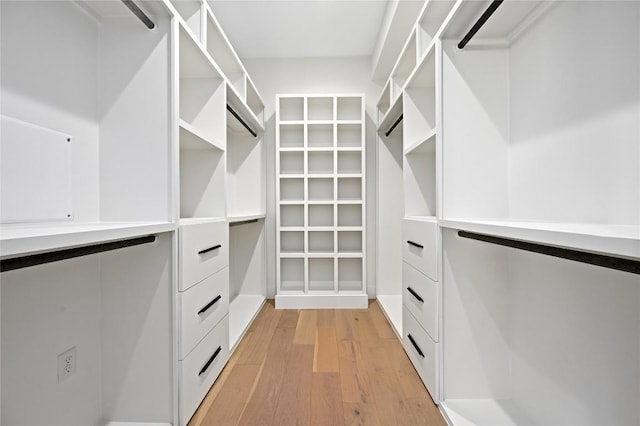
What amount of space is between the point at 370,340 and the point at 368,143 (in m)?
1.88

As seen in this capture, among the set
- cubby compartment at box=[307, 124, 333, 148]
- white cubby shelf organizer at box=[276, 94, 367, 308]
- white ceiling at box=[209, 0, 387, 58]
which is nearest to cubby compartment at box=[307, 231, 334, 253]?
white cubby shelf organizer at box=[276, 94, 367, 308]

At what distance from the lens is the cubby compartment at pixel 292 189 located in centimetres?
317

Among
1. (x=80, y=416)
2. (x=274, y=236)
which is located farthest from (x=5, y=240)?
(x=274, y=236)

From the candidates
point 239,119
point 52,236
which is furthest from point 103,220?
point 239,119

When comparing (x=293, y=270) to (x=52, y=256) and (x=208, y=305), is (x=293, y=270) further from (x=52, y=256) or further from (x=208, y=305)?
(x=52, y=256)

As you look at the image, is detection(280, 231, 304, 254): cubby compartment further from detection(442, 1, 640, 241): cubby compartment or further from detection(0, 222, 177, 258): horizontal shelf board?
detection(0, 222, 177, 258): horizontal shelf board

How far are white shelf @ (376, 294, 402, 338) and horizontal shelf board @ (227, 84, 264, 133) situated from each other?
1.94m

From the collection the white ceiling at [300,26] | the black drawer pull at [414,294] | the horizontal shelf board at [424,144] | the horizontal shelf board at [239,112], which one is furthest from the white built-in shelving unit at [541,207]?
the white ceiling at [300,26]

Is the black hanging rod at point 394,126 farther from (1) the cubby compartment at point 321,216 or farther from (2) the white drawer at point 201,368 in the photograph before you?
(2) the white drawer at point 201,368

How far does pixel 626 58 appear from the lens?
36.0 inches

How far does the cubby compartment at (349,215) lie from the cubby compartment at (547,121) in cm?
175

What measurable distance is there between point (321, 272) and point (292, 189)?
0.88 m

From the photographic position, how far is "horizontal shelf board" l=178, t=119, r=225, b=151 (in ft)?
4.65

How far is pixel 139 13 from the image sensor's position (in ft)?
3.84
